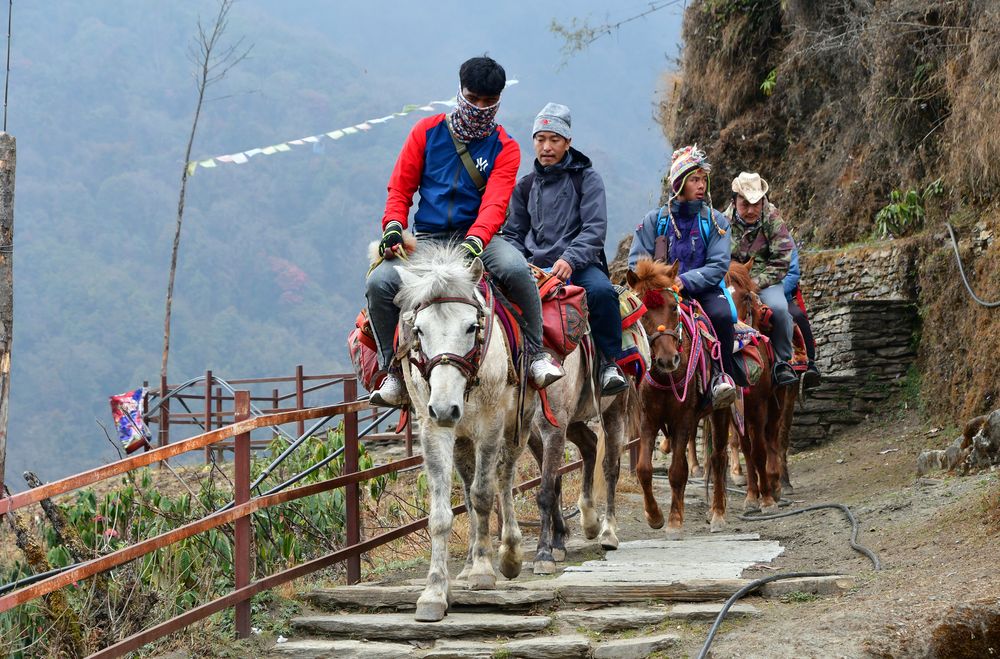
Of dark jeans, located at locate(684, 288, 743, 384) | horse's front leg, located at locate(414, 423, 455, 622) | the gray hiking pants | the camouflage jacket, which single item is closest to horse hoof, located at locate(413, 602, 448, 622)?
horse's front leg, located at locate(414, 423, 455, 622)

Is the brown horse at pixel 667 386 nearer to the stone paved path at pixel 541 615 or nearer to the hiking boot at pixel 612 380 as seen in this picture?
the hiking boot at pixel 612 380

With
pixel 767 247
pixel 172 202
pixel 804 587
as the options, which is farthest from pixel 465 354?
pixel 172 202

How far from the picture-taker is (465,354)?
6.04 metres

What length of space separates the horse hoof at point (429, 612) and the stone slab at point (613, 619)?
0.59 m

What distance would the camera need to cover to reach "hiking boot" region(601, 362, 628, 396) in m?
8.12

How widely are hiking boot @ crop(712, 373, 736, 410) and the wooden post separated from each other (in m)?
5.11

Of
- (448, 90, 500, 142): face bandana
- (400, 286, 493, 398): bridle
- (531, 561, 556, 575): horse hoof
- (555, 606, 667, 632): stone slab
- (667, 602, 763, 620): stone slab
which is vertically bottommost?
(555, 606, 667, 632): stone slab

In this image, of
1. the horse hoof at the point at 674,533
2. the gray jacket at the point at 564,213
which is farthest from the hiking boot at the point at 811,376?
the gray jacket at the point at 564,213

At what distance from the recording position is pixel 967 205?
14.4 meters

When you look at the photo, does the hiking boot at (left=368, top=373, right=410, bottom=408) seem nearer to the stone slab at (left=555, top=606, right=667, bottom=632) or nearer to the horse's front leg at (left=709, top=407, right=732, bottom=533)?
the stone slab at (left=555, top=606, right=667, bottom=632)

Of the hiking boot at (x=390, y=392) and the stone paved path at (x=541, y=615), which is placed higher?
the hiking boot at (x=390, y=392)

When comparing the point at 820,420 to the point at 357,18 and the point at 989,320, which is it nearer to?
the point at 989,320

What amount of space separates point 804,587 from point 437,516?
1.91m

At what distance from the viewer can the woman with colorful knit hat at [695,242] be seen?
9.59m
